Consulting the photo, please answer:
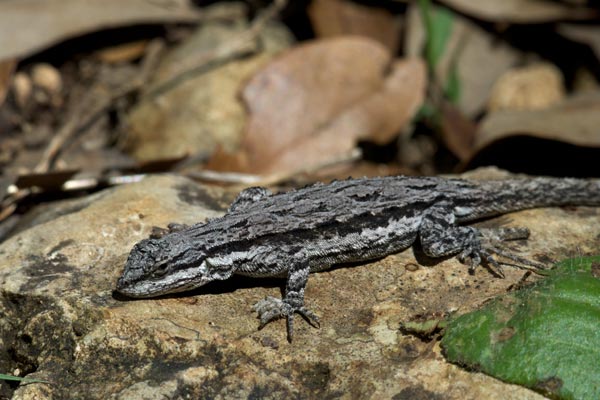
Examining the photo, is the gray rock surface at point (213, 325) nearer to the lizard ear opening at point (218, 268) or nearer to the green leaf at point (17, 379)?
the green leaf at point (17, 379)

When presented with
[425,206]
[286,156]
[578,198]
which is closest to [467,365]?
[425,206]

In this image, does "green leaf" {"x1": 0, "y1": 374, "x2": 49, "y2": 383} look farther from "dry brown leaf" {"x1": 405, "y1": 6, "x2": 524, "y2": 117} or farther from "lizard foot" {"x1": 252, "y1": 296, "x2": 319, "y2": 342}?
"dry brown leaf" {"x1": 405, "y1": 6, "x2": 524, "y2": 117}

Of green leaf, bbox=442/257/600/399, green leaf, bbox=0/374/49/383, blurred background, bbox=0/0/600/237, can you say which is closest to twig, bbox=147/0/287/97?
blurred background, bbox=0/0/600/237

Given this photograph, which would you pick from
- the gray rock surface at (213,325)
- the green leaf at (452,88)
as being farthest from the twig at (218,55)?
the gray rock surface at (213,325)

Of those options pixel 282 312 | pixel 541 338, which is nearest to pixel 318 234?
pixel 282 312

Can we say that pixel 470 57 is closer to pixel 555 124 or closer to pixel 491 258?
pixel 555 124

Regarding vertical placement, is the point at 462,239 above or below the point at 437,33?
below
